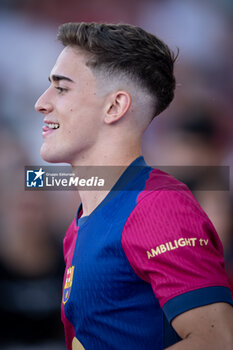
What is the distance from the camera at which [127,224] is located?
101 cm

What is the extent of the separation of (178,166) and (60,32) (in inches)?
50.8

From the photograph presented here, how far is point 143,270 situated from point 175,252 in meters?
0.09

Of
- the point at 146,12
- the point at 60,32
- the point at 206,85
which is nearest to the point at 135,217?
the point at 60,32

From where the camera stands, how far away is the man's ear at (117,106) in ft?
4.09

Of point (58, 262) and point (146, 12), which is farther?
point (146, 12)

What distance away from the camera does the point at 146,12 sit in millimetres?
3045

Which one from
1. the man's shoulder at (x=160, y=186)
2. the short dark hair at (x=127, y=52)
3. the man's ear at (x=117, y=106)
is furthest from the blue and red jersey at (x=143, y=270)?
the short dark hair at (x=127, y=52)

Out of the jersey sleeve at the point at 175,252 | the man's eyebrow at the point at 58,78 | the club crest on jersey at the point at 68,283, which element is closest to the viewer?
the jersey sleeve at the point at 175,252

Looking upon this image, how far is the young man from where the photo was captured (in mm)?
900

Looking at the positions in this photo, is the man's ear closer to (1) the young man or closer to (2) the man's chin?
(1) the young man

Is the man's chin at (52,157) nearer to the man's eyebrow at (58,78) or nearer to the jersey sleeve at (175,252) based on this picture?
the man's eyebrow at (58,78)

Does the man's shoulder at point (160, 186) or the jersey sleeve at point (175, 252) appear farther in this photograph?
the man's shoulder at point (160, 186)

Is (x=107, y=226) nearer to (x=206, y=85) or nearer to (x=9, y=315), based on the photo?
(x=9, y=315)

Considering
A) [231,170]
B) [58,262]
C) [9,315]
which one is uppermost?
[231,170]
